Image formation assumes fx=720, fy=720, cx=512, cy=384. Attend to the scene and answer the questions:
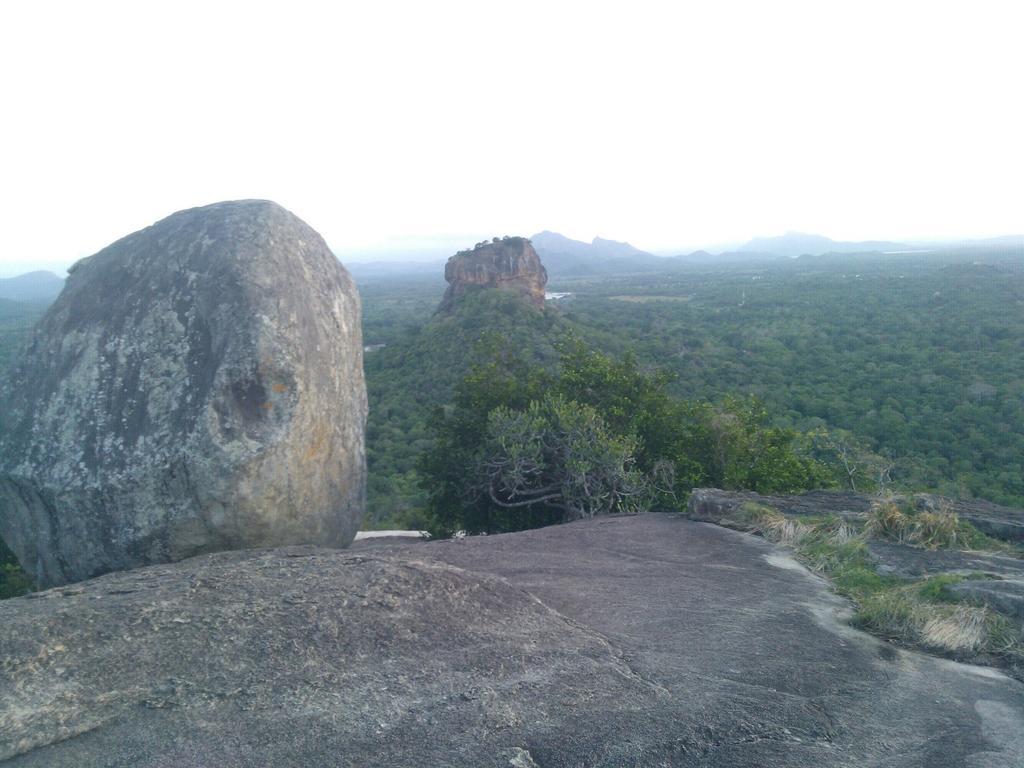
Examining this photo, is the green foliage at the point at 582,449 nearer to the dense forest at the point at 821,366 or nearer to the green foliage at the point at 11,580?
the dense forest at the point at 821,366

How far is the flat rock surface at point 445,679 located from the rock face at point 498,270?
3683 centimetres

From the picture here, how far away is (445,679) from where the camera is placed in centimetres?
400

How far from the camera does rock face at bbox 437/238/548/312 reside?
42.0 metres

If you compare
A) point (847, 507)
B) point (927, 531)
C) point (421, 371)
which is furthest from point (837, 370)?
point (927, 531)

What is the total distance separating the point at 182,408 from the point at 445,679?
12.3ft

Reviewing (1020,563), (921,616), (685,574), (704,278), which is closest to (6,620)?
(685,574)

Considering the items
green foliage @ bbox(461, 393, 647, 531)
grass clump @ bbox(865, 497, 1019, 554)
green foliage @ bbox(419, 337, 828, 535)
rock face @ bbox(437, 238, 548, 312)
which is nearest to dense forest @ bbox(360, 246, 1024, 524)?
green foliage @ bbox(419, 337, 828, 535)

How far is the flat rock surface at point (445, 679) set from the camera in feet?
11.2

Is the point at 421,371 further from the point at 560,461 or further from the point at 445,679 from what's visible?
the point at 445,679

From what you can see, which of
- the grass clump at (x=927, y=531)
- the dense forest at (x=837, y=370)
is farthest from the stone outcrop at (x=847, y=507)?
the dense forest at (x=837, y=370)

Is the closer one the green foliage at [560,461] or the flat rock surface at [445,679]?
the flat rock surface at [445,679]

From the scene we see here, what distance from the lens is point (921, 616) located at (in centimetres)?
520

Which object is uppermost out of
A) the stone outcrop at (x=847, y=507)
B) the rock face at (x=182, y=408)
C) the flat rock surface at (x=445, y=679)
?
the rock face at (x=182, y=408)

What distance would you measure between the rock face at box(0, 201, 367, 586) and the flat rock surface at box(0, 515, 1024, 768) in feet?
2.67
